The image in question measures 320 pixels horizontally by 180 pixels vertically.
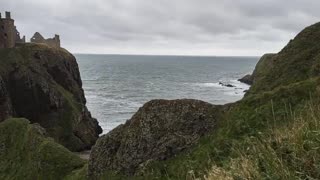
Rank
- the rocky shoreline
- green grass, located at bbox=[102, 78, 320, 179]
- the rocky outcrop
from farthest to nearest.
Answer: the rocky outcrop
green grass, located at bbox=[102, 78, 320, 179]
the rocky shoreline

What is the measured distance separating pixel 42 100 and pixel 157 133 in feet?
188

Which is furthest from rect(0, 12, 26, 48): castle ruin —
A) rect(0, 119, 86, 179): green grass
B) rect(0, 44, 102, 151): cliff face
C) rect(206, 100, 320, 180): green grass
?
rect(206, 100, 320, 180): green grass

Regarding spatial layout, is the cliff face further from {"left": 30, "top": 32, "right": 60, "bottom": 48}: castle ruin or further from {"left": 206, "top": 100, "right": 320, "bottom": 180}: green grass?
{"left": 206, "top": 100, "right": 320, "bottom": 180}: green grass

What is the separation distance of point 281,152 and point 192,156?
13.0 metres

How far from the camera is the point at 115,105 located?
110500 millimetres

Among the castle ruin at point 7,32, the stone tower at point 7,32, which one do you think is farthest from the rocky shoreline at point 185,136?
the stone tower at point 7,32

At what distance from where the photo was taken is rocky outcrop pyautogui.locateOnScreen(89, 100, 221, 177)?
21.9 metres

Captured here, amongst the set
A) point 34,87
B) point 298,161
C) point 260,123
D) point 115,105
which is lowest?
point 115,105

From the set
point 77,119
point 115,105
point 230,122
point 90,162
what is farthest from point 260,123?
point 115,105

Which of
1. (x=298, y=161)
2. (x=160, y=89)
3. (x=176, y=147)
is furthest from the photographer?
(x=160, y=89)

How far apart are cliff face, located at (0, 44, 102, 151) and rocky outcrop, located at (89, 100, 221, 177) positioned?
151ft

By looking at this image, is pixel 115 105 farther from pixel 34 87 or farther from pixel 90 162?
pixel 90 162

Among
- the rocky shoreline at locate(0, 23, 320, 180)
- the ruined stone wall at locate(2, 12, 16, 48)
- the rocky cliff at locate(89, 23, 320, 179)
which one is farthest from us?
the ruined stone wall at locate(2, 12, 16, 48)

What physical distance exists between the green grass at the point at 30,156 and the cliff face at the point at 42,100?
1259 inches
